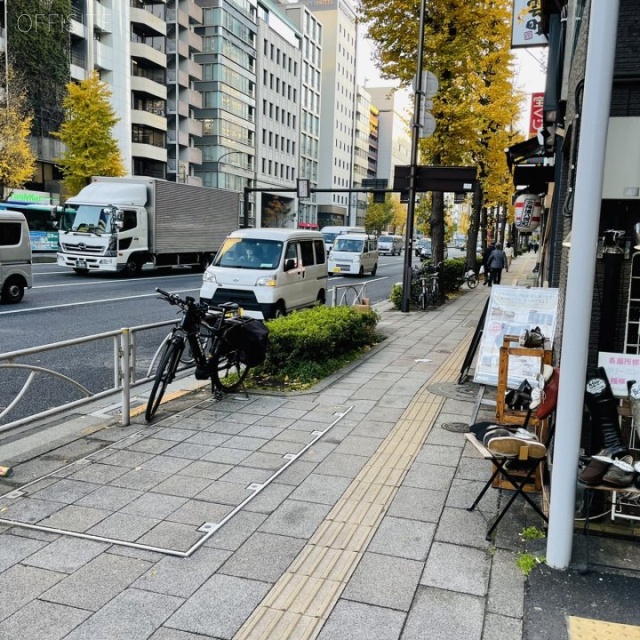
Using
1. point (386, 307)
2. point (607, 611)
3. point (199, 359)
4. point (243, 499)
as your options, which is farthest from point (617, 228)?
point (386, 307)

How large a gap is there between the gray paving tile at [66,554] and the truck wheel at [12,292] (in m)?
12.2

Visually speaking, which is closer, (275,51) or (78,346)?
(78,346)

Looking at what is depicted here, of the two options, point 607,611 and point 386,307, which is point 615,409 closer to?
point 607,611

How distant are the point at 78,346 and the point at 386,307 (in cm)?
1284

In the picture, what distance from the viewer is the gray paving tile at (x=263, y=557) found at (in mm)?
3490

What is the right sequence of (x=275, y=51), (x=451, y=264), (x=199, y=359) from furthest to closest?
1. (x=275, y=51)
2. (x=451, y=264)
3. (x=199, y=359)

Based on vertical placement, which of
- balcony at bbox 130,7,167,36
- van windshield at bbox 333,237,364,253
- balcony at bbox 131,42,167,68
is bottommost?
van windshield at bbox 333,237,364,253

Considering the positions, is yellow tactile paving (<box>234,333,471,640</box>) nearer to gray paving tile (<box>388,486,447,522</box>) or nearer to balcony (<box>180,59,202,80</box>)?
gray paving tile (<box>388,486,447,522</box>)

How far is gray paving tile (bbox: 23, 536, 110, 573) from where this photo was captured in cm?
A: 351

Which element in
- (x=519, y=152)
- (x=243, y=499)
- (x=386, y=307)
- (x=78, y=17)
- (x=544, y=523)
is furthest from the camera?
(x=78, y=17)

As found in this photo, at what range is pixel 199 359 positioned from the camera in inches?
269

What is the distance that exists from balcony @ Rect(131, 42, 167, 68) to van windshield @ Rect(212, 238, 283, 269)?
149 feet

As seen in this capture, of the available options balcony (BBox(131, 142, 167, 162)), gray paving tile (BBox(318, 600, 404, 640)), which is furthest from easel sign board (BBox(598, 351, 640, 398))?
balcony (BBox(131, 142, 167, 162))

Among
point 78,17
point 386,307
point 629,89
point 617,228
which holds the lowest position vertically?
point 386,307
